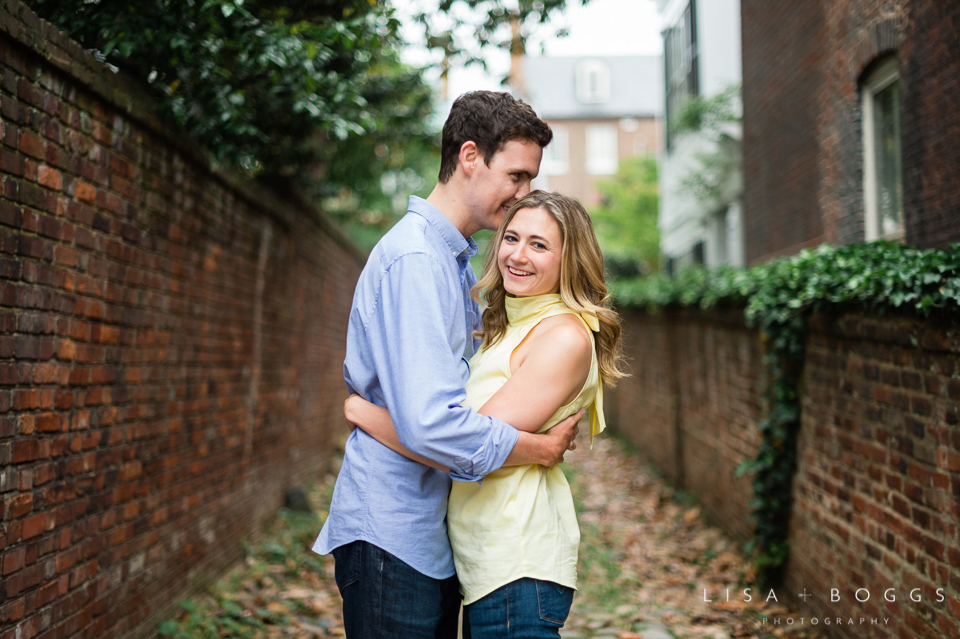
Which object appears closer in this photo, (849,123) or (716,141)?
(849,123)

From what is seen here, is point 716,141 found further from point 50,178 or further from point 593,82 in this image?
point 593,82

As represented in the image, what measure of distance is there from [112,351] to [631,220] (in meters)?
22.7

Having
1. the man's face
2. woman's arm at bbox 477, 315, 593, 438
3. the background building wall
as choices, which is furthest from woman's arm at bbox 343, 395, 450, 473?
the background building wall

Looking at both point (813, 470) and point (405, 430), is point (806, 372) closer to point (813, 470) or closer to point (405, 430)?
point (813, 470)

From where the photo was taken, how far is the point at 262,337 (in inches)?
247

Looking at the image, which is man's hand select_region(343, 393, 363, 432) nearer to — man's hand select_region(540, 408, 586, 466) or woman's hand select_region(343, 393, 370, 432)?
woman's hand select_region(343, 393, 370, 432)

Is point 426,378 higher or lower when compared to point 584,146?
lower

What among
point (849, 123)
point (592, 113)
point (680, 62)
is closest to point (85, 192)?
point (849, 123)

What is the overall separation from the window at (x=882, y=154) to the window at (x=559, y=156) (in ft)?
102

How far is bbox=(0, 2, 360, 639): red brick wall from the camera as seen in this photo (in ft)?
8.89

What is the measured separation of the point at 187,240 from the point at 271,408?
98.7 inches

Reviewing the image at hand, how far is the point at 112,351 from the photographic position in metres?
3.47

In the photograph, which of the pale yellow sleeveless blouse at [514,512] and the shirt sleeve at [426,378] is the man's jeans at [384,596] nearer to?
the pale yellow sleeveless blouse at [514,512]

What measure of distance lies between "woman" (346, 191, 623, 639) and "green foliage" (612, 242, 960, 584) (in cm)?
195
